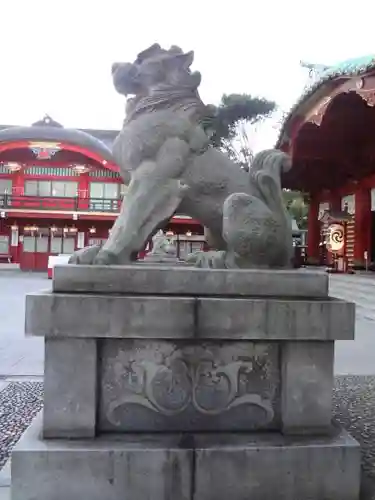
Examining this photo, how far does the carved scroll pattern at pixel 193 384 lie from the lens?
2.39m

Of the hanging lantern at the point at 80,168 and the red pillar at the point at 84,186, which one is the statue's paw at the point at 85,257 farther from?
the hanging lantern at the point at 80,168

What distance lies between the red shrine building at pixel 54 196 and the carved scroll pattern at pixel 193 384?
23.4m

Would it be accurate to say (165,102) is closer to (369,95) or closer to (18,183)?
(369,95)

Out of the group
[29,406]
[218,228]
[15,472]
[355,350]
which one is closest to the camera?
[15,472]

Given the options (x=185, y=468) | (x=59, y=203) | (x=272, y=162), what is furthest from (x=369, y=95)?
(x=59, y=203)

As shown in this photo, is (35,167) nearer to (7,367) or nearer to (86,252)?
(7,367)

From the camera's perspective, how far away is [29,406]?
13.0ft

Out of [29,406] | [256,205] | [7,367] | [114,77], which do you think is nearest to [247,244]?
[256,205]

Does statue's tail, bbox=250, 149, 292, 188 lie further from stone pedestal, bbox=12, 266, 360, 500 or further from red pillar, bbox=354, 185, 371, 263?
red pillar, bbox=354, 185, 371, 263

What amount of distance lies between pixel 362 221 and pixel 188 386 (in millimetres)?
14966

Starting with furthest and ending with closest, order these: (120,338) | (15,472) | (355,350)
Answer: (355,350) → (120,338) → (15,472)

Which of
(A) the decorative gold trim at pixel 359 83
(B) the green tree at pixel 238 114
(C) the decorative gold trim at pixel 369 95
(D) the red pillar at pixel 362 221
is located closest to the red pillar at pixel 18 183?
(B) the green tree at pixel 238 114

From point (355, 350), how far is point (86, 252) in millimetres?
4699

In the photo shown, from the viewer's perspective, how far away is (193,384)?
2426 mm
